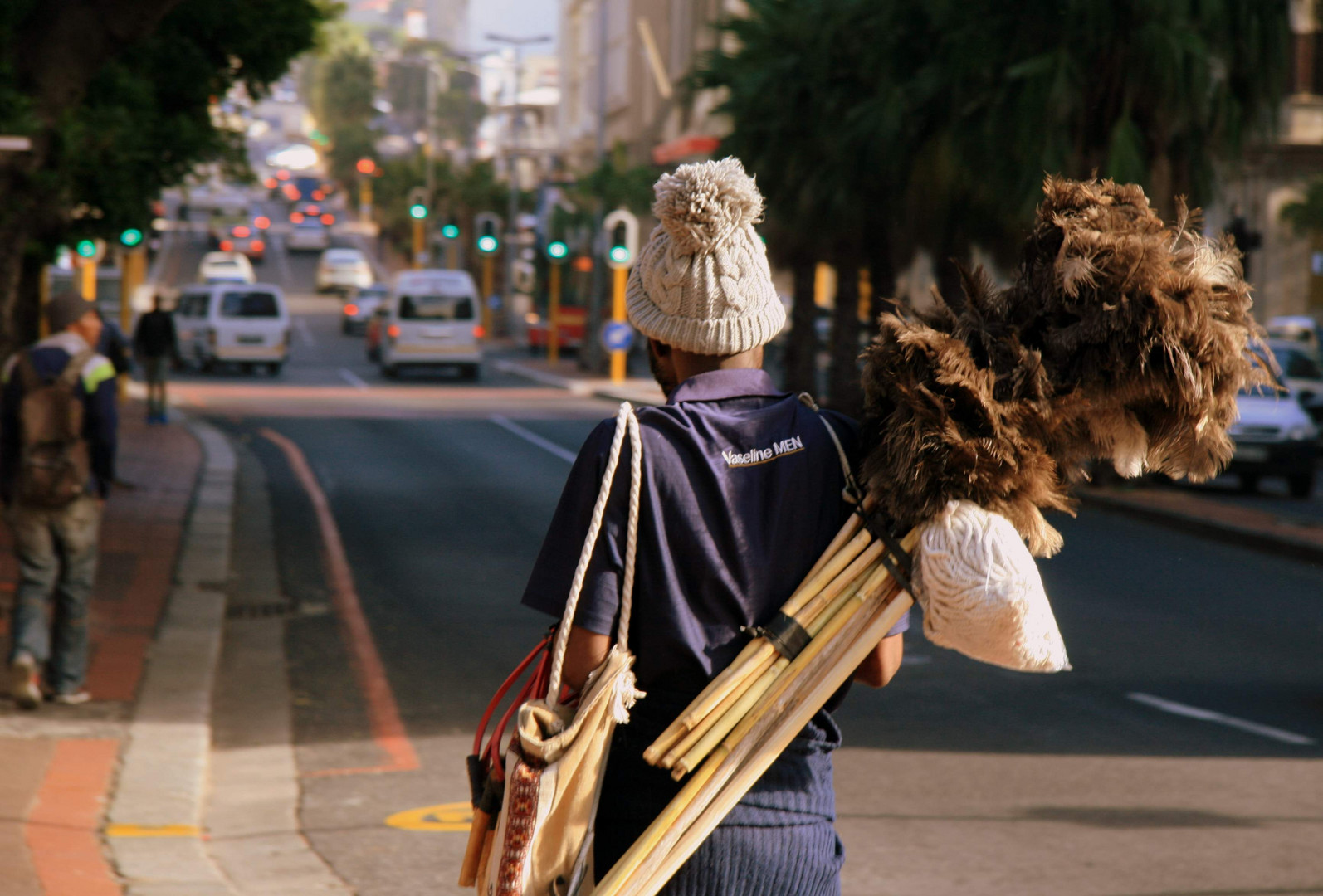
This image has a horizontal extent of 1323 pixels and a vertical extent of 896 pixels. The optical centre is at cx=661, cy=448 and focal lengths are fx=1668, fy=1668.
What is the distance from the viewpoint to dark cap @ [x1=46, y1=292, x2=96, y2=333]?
7.65 meters

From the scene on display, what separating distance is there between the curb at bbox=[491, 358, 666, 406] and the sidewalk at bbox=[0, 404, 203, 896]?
60.2 feet

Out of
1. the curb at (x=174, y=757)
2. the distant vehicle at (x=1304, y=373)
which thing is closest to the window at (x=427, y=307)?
the distant vehicle at (x=1304, y=373)

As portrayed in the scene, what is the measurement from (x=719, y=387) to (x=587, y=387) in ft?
108

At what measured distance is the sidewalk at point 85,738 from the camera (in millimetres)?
5207

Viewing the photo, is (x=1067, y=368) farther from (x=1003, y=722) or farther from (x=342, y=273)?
(x=342, y=273)

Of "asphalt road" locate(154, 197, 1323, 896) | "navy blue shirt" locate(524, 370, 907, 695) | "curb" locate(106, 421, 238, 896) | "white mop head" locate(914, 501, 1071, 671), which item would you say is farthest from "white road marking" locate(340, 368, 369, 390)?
"white mop head" locate(914, 501, 1071, 671)

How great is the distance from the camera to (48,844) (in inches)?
213

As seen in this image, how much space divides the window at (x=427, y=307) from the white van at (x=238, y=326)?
278 centimetres

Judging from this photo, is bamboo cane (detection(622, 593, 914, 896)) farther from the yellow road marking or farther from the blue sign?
the blue sign

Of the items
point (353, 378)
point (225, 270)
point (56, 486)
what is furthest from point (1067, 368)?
point (225, 270)

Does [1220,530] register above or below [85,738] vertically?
below

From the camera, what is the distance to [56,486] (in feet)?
24.3

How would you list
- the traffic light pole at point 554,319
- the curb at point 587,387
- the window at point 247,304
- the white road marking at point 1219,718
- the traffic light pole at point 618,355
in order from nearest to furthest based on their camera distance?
the white road marking at point 1219,718 → the curb at point 587,387 → the window at point 247,304 → the traffic light pole at point 618,355 → the traffic light pole at point 554,319

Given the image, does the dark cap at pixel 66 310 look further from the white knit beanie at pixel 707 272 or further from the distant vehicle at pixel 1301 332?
the distant vehicle at pixel 1301 332
